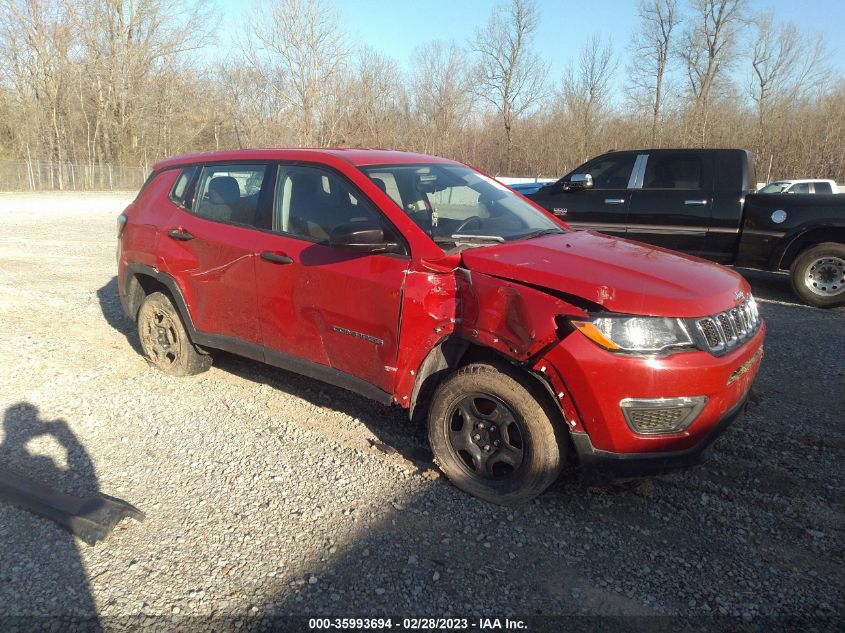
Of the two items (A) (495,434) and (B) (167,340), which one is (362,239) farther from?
(B) (167,340)

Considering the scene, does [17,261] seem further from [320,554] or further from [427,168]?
[320,554]

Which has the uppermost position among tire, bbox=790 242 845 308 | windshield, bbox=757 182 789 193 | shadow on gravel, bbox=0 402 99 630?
windshield, bbox=757 182 789 193

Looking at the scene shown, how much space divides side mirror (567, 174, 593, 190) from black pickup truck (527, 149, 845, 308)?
0.05ft

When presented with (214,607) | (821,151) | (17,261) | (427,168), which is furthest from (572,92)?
(214,607)

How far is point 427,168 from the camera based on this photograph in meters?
4.10

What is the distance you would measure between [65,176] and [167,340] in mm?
37931

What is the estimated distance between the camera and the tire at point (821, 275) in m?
7.16

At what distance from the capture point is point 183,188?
4711 millimetres

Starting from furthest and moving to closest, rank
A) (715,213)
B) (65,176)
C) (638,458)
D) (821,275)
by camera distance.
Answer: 1. (65,176)
2. (715,213)
3. (821,275)
4. (638,458)

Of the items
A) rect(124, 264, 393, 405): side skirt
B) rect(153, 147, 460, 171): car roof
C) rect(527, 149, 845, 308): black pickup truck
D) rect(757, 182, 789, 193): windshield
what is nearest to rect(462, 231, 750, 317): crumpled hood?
rect(124, 264, 393, 405): side skirt

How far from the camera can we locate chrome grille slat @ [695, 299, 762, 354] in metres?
2.76

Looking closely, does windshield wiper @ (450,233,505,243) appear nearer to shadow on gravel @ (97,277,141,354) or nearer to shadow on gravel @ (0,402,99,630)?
shadow on gravel @ (0,402,99,630)

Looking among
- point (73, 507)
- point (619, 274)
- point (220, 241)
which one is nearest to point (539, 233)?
point (619, 274)

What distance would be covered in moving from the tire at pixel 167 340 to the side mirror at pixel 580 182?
5.21m
